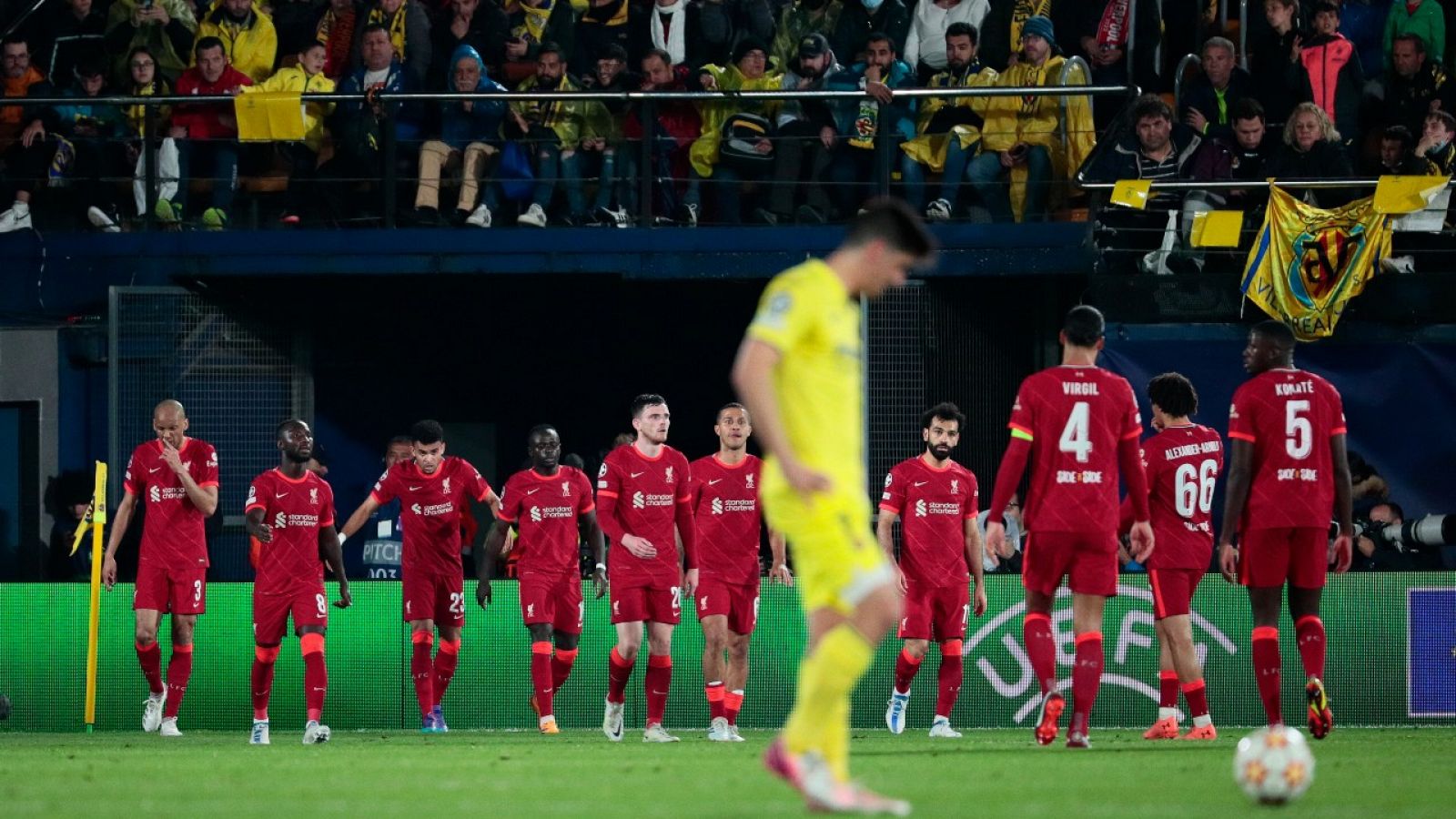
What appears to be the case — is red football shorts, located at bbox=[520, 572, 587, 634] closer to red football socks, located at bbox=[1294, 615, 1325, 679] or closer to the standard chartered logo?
the standard chartered logo

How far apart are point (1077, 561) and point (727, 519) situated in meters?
3.59

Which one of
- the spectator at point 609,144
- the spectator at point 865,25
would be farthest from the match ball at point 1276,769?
the spectator at point 865,25

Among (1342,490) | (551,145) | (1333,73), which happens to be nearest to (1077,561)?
(1342,490)

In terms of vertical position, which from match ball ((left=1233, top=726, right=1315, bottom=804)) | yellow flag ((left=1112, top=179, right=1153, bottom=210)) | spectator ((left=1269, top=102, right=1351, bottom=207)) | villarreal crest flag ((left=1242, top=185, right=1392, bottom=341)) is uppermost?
spectator ((left=1269, top=102, right=1351, bottom=207))

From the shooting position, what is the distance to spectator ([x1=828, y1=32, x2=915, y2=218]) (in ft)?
58.8

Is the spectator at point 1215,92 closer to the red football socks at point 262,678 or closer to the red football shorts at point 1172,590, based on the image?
the red football shorts at point 1172,590

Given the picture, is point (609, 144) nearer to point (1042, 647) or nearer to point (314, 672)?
point (314, 672)

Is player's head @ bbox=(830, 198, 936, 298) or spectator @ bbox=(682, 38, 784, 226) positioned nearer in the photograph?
player's head @ bbox=(830, 198, 936, 298)

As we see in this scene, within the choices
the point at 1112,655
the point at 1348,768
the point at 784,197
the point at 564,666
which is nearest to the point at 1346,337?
the point at 1112,655

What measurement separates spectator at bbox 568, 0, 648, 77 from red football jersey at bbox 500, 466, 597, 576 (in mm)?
6188

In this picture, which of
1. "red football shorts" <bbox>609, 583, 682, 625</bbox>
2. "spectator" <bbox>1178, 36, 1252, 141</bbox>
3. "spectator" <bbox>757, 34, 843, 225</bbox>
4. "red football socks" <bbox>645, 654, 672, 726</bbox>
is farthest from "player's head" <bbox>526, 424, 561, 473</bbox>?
"spectator" <bbox>1178, 36, 1252, 141</bbox>

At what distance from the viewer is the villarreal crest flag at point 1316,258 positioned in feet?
56.1

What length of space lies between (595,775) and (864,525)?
2.82 meters

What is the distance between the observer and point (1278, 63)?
18375mm
